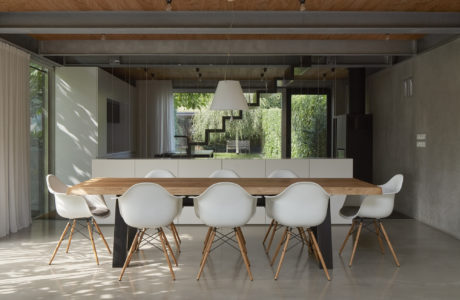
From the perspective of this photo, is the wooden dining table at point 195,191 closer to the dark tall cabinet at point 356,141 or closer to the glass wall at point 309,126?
the glass wall at point 309,126

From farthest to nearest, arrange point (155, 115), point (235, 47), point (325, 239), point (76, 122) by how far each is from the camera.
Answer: point (155, 115) → point (76, 122) → point (235, 47) → point (325, 239)

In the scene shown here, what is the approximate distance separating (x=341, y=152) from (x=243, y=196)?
5269mm

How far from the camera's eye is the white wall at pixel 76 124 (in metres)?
7.80

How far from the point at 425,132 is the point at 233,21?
341cm

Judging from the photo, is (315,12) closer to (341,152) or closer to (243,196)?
(243,196)

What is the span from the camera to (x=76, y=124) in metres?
7.82

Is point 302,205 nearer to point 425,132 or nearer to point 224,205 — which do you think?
point 224,205

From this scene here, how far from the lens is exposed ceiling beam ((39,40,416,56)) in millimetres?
7320

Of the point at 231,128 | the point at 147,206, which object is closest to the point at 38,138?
the point at 231,128

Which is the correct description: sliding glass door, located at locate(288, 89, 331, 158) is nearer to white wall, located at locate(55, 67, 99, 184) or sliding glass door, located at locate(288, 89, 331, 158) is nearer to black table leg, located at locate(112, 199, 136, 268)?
white wall, located at locate(55, 67, 99, 184)

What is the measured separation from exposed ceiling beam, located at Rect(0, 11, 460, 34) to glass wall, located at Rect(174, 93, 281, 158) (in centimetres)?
282

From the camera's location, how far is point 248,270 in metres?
4.27

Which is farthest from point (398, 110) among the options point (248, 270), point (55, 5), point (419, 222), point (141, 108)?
point (55, 5)

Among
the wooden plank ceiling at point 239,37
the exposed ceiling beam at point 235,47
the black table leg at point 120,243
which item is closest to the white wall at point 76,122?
the exposed ceiling beam at point 235,47
